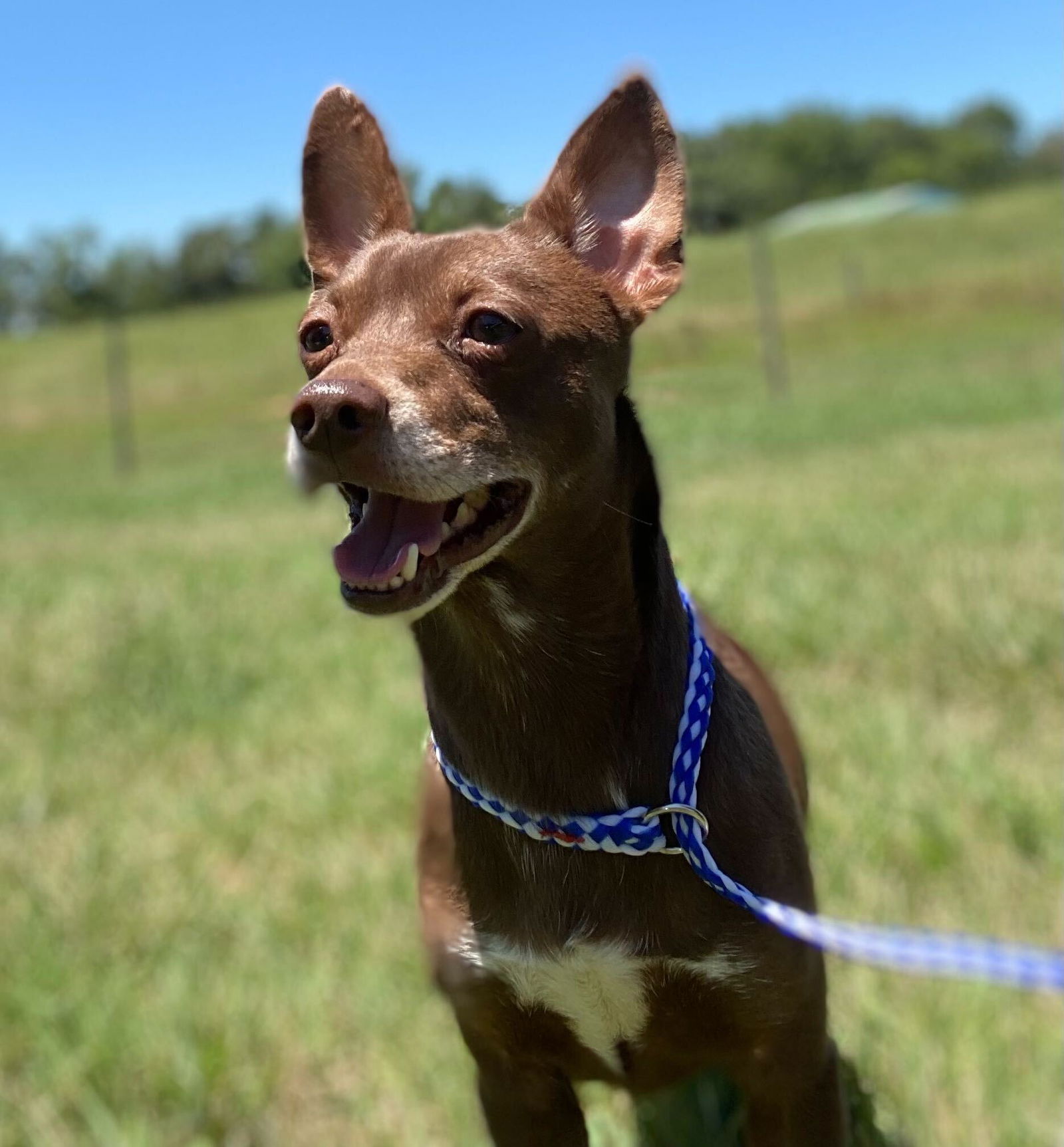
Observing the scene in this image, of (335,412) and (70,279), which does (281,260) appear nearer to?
(335,412)

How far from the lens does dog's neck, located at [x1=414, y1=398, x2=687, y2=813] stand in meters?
1.98

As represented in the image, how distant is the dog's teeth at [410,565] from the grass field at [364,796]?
82 centimetres

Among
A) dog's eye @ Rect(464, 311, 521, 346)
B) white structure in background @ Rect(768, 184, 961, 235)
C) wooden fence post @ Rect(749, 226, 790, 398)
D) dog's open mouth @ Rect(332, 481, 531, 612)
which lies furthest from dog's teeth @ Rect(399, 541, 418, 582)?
white structure in background @ Rect(768, 184, 961, 235)

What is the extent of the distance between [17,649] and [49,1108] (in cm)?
400

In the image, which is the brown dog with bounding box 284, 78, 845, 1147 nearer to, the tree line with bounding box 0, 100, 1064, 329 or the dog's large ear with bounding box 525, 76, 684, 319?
the dog's large ear with bounding box 525, 76, 684, 319

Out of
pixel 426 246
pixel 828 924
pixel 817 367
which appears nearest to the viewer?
pixel 828 924

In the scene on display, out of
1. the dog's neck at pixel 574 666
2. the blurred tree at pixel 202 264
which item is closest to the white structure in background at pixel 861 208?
the blurred tree at pixel 202 264

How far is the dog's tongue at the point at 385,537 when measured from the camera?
5.59 ft

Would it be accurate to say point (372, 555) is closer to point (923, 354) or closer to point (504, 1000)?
point (504, 1000)

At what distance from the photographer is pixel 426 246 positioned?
2008 mm

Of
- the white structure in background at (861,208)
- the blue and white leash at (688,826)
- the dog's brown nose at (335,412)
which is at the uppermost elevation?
the white structure in background at (861,208)

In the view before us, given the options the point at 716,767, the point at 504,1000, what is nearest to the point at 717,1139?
the point at 504,1000

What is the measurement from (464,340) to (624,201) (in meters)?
0.50

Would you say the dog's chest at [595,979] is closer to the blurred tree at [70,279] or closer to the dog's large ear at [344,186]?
the dog's large ear at [344,186]
